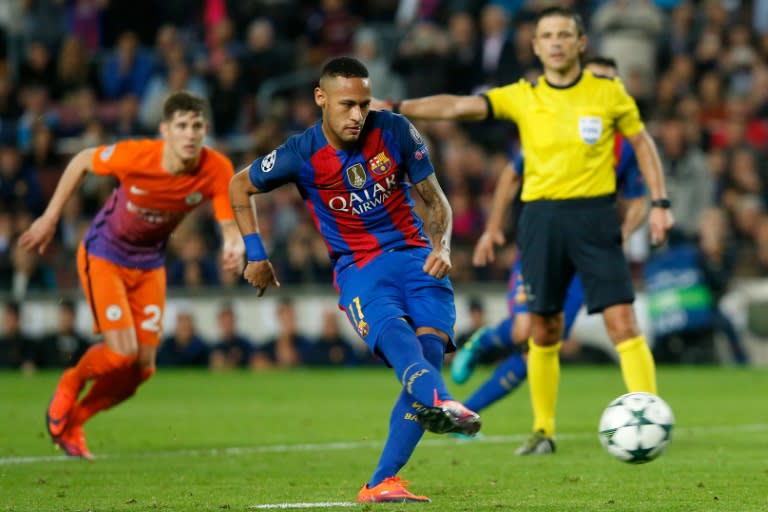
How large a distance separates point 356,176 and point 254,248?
652 millimetres

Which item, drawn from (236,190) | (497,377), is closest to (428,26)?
(497,377)

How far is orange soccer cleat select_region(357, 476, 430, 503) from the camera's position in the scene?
22.9 feet

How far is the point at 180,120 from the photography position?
982cm

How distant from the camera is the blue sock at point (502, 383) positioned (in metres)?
10.4

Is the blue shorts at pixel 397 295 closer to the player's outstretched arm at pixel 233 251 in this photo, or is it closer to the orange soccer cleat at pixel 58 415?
the player's outstretched arm at pixel 233 251

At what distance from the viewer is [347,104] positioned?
733cm

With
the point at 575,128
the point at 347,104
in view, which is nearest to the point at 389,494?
the point at 347,104

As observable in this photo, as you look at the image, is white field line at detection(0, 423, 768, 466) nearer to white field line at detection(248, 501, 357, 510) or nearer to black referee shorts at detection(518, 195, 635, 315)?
black referee shorts at detection(518, 195, 635, 315)

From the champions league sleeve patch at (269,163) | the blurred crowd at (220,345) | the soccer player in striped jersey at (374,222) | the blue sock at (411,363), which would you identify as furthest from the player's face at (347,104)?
the blurred crowd at (220,345)

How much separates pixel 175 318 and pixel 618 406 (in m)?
12.0

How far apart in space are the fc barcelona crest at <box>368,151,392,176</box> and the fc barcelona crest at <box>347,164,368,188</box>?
0.05 m

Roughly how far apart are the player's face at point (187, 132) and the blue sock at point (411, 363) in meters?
3.10

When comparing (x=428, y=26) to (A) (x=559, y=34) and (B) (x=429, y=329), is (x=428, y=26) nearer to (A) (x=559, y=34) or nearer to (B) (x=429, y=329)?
(A) (x=559, y=34)

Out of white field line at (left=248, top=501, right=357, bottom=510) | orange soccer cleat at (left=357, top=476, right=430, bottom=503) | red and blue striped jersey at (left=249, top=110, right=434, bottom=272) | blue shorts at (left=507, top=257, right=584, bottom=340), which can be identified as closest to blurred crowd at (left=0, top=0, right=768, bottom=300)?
blue shorts at (left=507, top=257, right=584, bottom=340)
